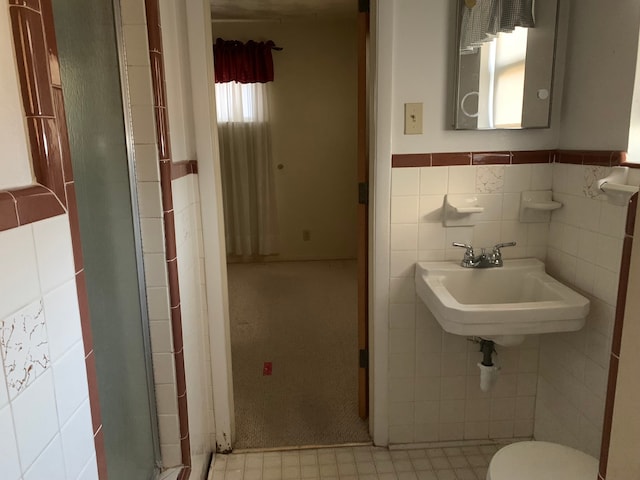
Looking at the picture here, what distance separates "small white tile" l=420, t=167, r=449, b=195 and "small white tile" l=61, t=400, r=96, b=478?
1.38 metres

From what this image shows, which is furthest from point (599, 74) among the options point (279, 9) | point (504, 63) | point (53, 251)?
point (279, 9)

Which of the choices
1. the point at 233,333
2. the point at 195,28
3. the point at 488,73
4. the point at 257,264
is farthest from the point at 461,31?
the point at 257,264

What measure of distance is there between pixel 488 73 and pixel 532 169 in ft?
1.36

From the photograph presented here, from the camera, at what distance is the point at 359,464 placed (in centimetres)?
196

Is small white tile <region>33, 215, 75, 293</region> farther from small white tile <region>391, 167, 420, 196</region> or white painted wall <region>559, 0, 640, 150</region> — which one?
white painted wall <region>559, 0, 640, 150</region>

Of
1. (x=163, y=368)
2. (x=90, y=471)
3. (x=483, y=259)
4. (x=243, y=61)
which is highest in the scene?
(x=243, y=61)

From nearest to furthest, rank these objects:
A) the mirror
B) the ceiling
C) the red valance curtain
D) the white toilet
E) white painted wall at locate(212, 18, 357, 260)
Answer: the white toilet, the mirror, the ceiling, the red valance curtain, white painted wall at locate(212, 18, 357, 260)

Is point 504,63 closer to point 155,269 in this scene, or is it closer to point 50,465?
point 155,269

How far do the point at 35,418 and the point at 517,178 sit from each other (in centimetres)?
174

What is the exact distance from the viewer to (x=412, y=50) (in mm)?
1718

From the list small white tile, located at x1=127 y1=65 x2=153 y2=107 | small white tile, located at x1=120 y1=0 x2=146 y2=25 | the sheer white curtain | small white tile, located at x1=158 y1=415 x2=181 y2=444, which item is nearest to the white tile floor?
small white tile, located at x1=158 y1=415 x2=181 y2=444

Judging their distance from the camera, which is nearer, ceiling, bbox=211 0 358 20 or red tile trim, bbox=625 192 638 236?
red tile trim, bbox=625 192 638 236

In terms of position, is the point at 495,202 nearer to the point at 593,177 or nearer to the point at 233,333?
the point at 593,177

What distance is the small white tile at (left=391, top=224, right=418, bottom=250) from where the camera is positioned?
185cm
